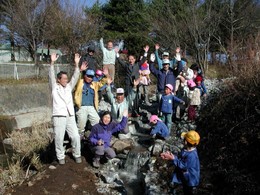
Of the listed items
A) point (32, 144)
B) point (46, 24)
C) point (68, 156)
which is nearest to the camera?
point (68, 156)

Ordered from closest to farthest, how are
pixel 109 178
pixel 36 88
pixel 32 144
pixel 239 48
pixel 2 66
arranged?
pixel 109 178
pixel 239 48
pixel 32 144
pixel 36 88
pixel 2 66

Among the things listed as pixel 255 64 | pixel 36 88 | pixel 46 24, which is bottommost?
pixel 36 88

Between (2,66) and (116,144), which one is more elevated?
(2,66)

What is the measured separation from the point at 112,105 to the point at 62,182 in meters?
2.66

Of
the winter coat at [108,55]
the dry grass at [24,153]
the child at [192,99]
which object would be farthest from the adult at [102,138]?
the winter coat at [108,55]

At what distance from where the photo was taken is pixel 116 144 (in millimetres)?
7523

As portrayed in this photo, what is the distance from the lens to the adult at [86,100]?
283 inches

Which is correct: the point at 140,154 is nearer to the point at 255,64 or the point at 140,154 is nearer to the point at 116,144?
the point at 116,144

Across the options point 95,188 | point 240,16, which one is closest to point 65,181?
point 95,188

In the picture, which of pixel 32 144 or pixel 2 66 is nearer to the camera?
pixel 32 144

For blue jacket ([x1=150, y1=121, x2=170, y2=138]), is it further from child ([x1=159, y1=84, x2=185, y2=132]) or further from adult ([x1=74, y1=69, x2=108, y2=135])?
adult ([x1=74, y1=69, x2=108, y2=135])

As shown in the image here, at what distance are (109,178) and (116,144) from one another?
52.7 inches

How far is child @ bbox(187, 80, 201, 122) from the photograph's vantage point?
8.43 metres

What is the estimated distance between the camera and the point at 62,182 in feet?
19.4
